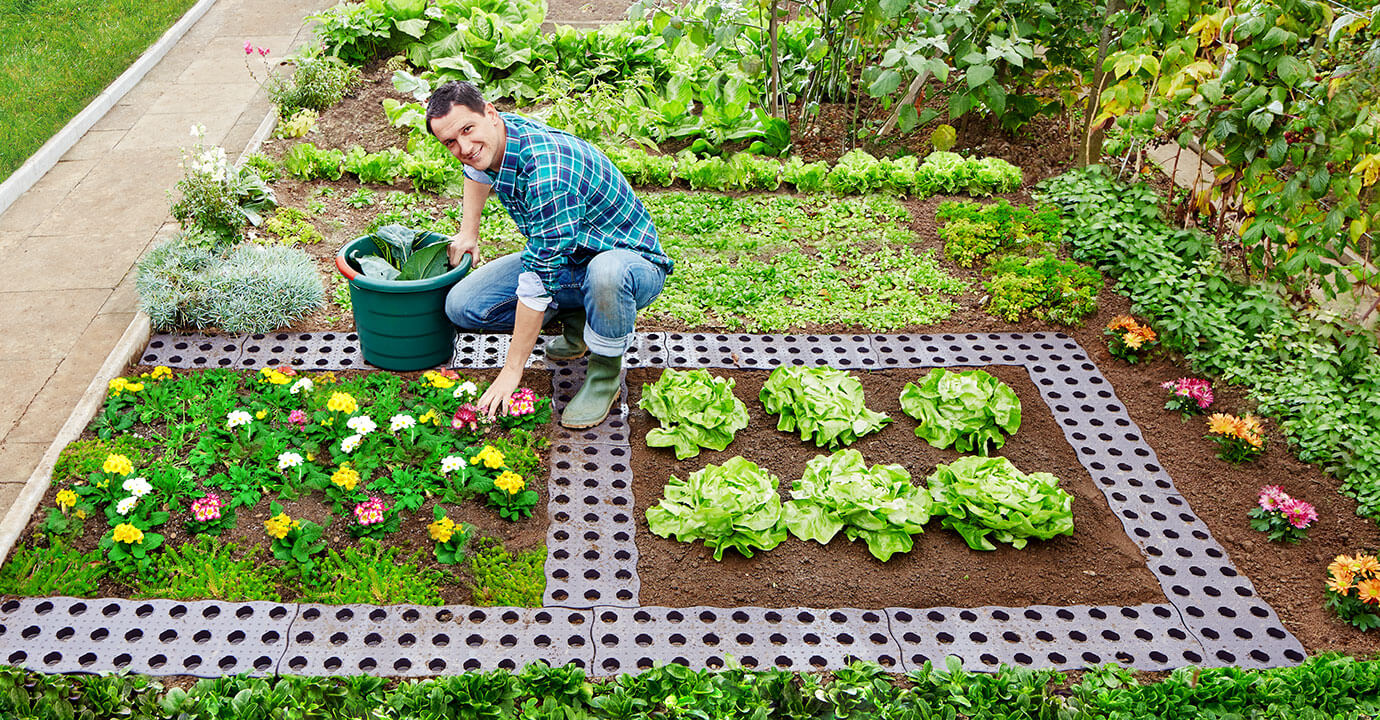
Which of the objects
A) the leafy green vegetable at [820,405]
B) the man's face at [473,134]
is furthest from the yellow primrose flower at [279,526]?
the leafy green vegetable at [820,405]

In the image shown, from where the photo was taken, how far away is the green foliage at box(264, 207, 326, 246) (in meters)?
5.06

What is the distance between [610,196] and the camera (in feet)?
12.4

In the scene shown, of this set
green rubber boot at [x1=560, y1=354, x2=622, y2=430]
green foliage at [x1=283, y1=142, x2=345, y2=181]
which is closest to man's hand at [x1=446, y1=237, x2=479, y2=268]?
green rubber boot at [x1=560, y1=354, x2=622, y2=430]

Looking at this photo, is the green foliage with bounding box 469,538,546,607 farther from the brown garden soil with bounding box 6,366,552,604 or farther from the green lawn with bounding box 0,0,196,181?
the green lawn with bounding box 0,0,196,181

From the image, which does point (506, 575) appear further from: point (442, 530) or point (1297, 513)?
point (1297, 513)

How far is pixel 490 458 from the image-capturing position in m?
3.56

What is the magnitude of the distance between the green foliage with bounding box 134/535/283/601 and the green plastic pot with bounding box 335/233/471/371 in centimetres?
105

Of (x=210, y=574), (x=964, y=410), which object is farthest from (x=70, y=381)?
(x=964, y=410)

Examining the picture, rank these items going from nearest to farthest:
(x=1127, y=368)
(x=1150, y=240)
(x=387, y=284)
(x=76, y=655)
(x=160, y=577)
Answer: (x=76, y=655) < (x=160, y=577) < (x=387, y=284) < (x=1127, y=368) < (x=1150, y=240)

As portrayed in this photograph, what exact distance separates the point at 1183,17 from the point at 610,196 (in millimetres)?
2861

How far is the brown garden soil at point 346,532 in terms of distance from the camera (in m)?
3.21

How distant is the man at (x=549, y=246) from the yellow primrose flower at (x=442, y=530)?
1.98 ft

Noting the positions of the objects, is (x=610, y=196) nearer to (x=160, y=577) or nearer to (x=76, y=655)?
(x=160, y=577)

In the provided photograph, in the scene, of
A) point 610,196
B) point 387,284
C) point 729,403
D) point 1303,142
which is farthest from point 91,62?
point 1303,142
